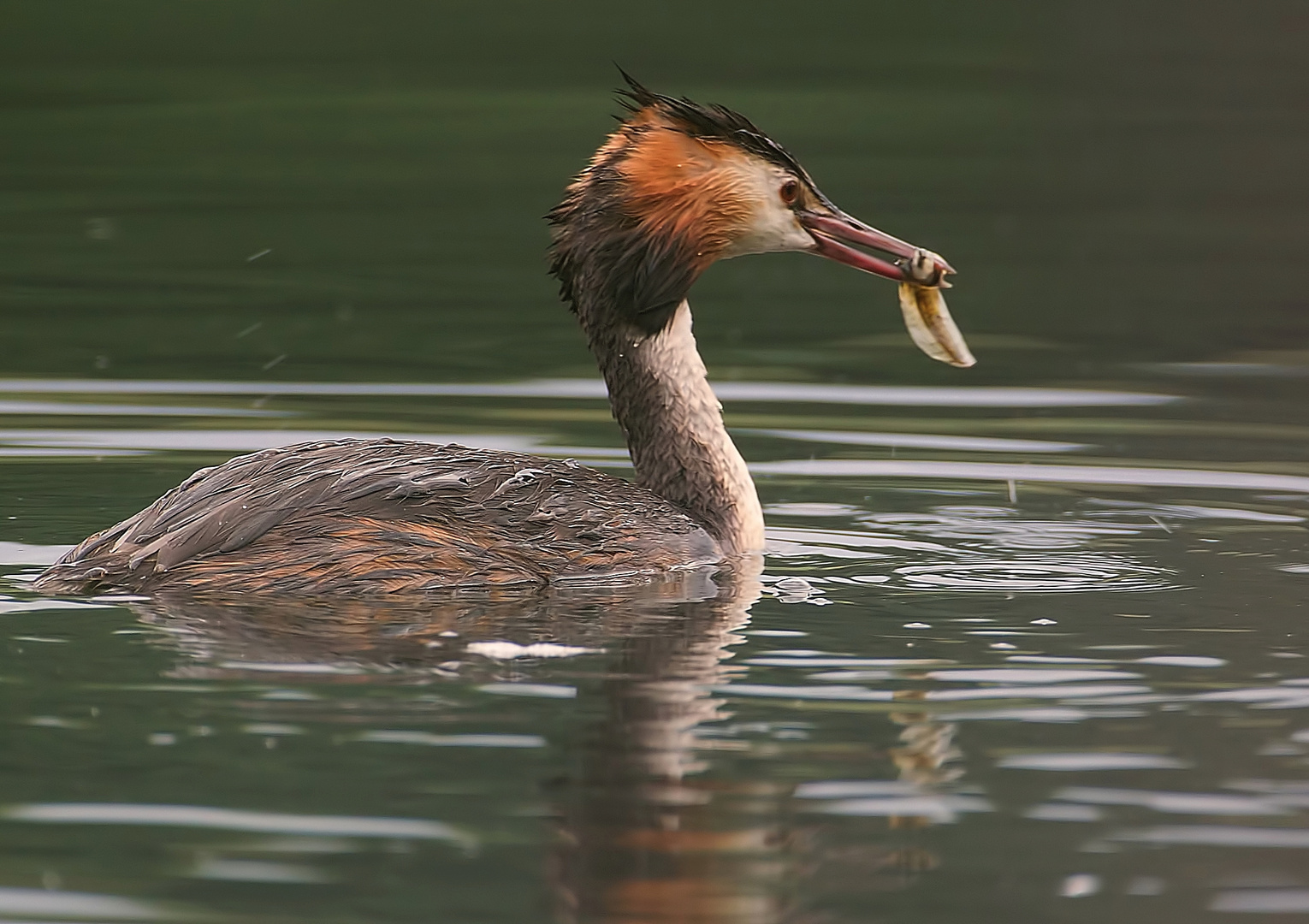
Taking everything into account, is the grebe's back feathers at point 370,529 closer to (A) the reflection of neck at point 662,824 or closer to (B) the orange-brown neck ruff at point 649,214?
(B) the orange-brown neck ruff at point 649,214

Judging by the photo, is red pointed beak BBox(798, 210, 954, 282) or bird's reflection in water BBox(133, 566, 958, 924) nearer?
bird's reflection in water BBox(133, 566, 958, 924)

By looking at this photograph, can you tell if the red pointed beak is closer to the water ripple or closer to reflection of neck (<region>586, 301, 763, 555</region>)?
reflection of neck (<region>586, 301, 763, 555</region>)

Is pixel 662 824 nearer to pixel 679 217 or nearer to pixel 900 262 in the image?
pixel 679 217

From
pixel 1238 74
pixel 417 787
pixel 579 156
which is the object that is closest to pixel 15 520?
pixel 417 787

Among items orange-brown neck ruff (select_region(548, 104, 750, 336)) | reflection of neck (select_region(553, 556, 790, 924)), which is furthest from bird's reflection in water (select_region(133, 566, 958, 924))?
orange-brown neck ruff (select_region(548, 104, 750, 336))

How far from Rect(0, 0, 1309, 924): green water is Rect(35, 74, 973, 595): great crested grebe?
20cm

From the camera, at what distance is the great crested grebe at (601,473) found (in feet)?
27.7

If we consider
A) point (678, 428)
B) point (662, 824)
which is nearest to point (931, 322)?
point (678, 428)

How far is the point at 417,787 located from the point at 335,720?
619 millimetres

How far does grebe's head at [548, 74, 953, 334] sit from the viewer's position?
934 cm

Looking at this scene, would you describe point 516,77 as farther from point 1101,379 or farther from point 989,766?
point 989,766

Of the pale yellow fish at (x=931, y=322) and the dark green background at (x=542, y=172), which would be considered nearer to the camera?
the pale yellow fish at (x=931, y=322)

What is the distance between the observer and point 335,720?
268 inches

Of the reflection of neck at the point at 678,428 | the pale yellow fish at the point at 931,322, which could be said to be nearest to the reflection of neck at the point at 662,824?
the reflection of neck at the point at 678,428
